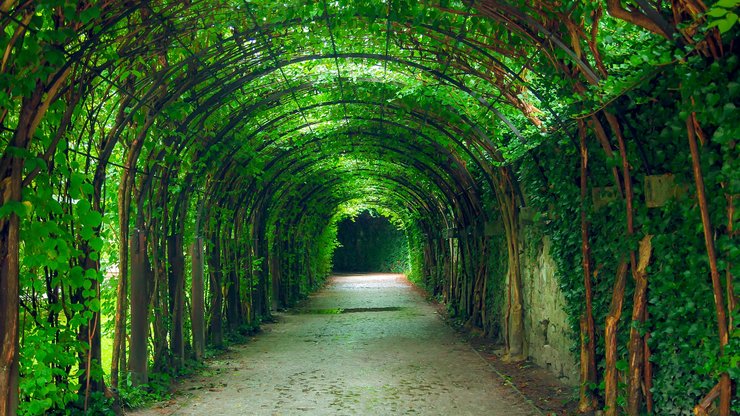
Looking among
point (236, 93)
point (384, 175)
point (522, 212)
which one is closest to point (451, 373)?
point (522, 212)

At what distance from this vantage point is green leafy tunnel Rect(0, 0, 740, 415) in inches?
132

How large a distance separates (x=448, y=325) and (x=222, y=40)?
7.22 meters

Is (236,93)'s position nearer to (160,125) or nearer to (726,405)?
(160,125)

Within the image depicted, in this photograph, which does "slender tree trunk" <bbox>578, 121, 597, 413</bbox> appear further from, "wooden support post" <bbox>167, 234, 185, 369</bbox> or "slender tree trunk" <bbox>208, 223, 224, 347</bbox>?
"slender tree trunk" <bbox>208, 223, 224, 347</bbox>

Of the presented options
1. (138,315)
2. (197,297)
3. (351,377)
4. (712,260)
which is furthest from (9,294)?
(197,297)

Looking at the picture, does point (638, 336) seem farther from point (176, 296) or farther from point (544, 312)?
point (176, 296)

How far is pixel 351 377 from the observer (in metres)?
7.08

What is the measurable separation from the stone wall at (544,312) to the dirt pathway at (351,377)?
1.82ft

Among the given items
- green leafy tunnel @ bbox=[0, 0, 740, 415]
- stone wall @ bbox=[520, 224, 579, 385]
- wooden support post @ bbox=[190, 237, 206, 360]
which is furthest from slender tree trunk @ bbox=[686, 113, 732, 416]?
wooden support post @ bbox=[190, 237, 206, 360]

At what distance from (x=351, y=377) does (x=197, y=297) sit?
2134mm

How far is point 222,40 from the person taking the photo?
5500 mm

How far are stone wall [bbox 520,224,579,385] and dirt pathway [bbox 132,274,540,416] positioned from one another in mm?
554

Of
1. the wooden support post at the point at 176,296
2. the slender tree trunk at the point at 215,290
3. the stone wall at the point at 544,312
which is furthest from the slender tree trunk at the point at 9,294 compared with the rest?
the slender tree trunk at the point at 215,290

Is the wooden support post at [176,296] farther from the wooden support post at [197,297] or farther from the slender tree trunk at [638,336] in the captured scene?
the slender tree trunk at [638,336]
